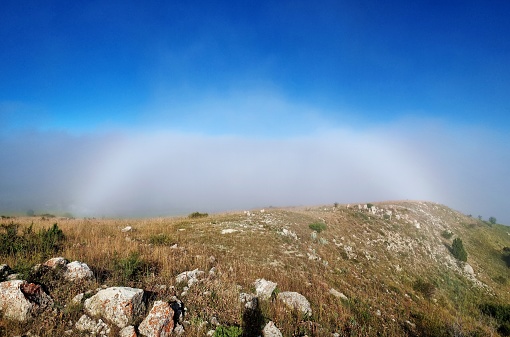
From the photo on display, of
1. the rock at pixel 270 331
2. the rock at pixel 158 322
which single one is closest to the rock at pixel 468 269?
the rock at pixel 270 331

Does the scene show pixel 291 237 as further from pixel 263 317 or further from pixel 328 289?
pixel 263 317

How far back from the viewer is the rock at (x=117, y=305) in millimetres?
5914

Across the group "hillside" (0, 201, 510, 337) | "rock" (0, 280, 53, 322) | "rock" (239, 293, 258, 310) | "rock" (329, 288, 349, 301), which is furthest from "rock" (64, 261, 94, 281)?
"rock" (329, 288, 349, 301)

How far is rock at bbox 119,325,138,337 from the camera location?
5.50m

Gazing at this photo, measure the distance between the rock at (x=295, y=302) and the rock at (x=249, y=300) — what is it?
106cm

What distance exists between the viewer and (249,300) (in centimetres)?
784

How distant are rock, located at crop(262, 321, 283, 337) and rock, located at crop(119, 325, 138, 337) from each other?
10.6 ft

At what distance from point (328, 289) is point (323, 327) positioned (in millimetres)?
3975

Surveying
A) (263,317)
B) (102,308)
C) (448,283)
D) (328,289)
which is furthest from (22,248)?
(448,283)

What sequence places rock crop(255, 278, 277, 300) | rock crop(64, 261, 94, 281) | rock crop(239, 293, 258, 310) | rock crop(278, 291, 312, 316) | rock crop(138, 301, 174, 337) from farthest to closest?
rock crop(255, 278, 277, 300), rock crop(278, 291, 312, 316), rock crop(239, 293, 258, 310), rock crop(64, 261, 94, 281), rock crop(138, 301, 174, 337)

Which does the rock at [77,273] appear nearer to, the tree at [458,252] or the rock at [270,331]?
the rock at [270,331]

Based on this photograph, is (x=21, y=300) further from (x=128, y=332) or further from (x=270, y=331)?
(x=270, y=331)

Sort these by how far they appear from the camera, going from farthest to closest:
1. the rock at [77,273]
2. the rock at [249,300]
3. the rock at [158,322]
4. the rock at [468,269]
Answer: the rock at [468,269] < the rock at [249,300] < the rock at [77,273] < the rock at [158,322]

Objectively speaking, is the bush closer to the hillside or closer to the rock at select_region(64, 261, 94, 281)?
the hillside
